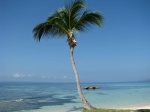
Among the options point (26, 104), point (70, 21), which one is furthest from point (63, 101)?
point (70, 21)

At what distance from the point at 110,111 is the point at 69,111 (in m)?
12.8

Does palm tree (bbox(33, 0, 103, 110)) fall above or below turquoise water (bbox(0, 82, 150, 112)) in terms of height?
above

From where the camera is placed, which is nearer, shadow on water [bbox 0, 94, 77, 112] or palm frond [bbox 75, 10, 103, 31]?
palm frond [bbox 75, 10, 103, 31]

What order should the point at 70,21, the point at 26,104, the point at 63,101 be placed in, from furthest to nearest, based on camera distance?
the point at 63,101, the point at 26,104, the point at 70,21

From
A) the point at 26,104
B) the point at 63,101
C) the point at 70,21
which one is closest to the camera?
the point at 70,21

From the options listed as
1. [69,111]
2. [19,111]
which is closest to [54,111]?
[69,111]

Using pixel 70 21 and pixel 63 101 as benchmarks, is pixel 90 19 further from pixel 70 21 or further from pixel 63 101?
pixel 63 101

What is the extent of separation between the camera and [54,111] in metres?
24.5

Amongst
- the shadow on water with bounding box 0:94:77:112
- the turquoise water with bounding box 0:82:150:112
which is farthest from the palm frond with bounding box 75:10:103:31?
the shadow on water with bounding box 0:94:77:112

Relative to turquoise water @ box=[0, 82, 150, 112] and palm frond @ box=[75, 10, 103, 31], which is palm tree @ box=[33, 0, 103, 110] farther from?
turquoise water @ box=[0, 82, 150, 112]

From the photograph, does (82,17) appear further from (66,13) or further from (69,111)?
(69,111)

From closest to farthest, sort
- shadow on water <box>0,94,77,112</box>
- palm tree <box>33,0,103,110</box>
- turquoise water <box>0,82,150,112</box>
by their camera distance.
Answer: palm tree <box>33,0,103,110</box> → turquoise water <box>0,82,150,112</box> → shadow on water <box>0,94,77,112</box>

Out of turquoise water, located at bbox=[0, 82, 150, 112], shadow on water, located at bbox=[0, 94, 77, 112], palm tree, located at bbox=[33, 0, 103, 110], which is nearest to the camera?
palm tree, located at bbox=[33, 0, 103, 110]

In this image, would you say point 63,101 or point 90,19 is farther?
point 63,101
